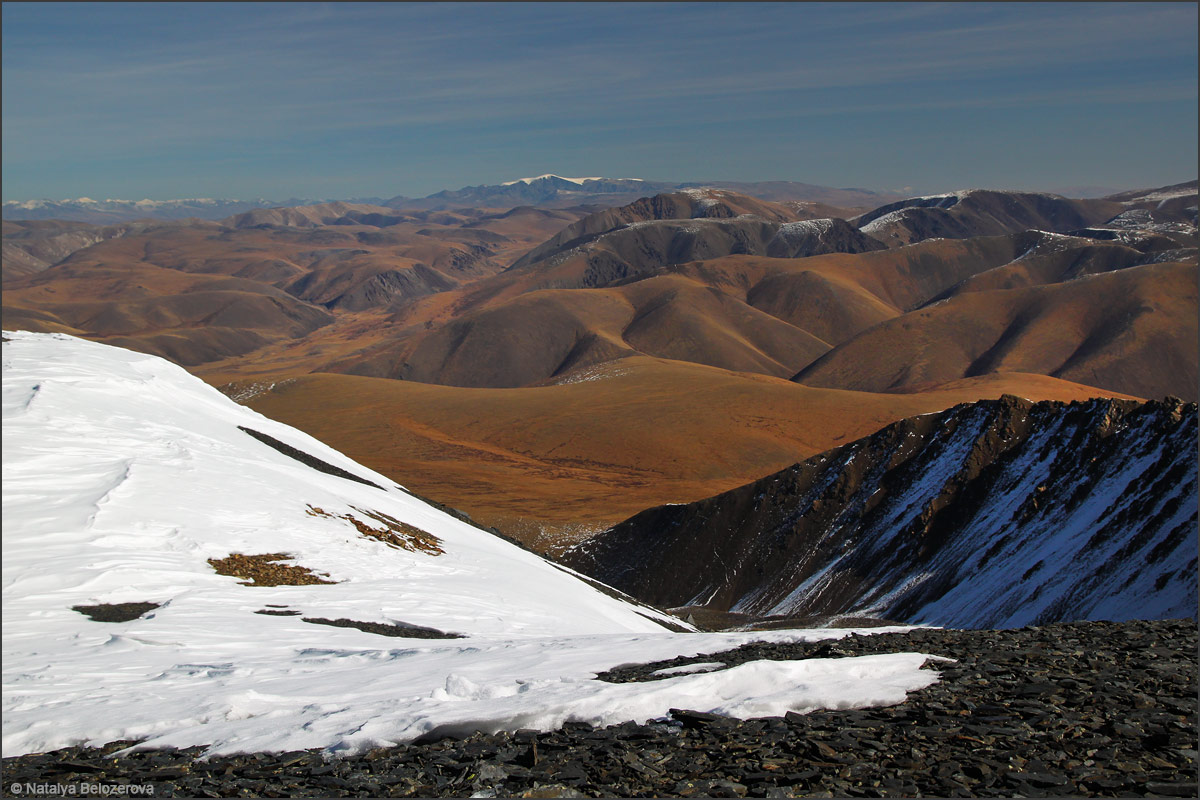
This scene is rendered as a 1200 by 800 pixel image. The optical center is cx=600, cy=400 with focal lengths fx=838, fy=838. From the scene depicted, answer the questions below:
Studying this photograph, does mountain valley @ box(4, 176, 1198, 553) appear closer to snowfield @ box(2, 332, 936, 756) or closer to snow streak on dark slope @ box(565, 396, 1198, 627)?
snow streak on dark slope @ box(565, 396, 1198, 627)

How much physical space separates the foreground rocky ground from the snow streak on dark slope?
21.6m

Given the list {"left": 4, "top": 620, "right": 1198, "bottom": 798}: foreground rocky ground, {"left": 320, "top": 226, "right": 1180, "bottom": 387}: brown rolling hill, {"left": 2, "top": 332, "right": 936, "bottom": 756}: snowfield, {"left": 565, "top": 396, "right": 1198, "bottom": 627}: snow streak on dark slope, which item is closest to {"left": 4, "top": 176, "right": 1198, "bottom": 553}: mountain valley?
{"left": 320, "top": 226, "right": 1180, "bottom": 387}: brown rolling hill

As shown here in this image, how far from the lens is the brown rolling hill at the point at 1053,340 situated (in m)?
129

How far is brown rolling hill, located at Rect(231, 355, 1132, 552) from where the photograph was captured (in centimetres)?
7956

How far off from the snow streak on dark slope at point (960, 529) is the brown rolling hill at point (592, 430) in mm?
13475

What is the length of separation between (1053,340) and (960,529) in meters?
116

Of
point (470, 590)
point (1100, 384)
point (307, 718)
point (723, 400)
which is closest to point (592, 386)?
point (723, 400)

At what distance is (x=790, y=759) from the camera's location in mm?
8719

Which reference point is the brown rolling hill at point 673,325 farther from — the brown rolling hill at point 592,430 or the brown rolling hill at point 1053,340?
the brown rolling hill at point 592,430

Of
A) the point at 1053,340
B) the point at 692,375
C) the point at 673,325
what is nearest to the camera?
the point at 692,375

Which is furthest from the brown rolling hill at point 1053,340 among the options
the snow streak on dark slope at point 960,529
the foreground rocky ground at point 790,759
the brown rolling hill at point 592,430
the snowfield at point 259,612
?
the foreground rocky ground at point 790,759

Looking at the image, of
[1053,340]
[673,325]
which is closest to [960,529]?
[1053,340]

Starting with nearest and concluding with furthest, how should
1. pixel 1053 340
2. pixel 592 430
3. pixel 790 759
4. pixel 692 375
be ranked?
pixel 790 759
pixel 592 430
pixel 692 375
pixel 1053 340

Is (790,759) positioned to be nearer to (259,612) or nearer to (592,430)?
(259,612)
